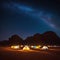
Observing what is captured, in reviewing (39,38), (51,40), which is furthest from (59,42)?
(39,38)

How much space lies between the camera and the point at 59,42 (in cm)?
18838

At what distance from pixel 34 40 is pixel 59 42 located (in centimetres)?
2299

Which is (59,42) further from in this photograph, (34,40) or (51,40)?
(34,40)

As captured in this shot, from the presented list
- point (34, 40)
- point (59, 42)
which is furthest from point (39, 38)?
point (59, 42)

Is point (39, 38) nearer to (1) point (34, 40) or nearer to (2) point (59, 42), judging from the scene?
(1) point (34, 40)

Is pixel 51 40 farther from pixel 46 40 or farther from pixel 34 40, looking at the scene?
pixel 34 40

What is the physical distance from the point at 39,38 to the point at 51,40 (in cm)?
1509

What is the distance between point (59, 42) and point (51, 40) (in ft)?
23.2

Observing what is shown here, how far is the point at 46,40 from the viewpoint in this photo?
616ft

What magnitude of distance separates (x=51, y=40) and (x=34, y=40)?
17114 mm

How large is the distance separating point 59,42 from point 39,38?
20.1 meters

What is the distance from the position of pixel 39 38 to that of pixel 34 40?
5247 mm

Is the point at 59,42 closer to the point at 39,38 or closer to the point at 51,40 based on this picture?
the point at 51,40
